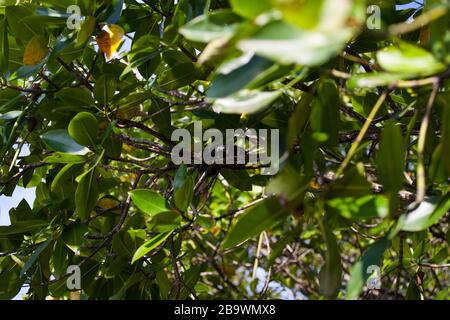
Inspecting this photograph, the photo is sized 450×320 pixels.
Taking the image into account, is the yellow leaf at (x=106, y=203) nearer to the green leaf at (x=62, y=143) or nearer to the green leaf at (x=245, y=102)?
the green leaf at (x=62, y=143)

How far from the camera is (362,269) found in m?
0.71

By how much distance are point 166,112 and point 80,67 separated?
288 millimetres

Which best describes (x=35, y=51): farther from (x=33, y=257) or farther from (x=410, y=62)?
(x=410, y=62)

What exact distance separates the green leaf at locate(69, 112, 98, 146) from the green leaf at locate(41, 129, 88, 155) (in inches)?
0.9

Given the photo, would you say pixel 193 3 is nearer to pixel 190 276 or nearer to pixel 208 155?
pixel 208 155

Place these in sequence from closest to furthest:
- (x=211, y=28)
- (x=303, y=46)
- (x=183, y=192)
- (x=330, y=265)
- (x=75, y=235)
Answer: (x=303, y=46) < (x=211, y=28) < (x=330, y=265) < (x=183, y=192) < (x=75, y=235)

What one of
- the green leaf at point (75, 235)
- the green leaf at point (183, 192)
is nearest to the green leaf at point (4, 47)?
the green leaf at point (75, 235)

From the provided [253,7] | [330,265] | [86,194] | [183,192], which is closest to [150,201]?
[183,192]

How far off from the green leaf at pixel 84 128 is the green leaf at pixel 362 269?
567mm

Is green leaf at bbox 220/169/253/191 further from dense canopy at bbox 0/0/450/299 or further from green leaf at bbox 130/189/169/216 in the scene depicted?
green leaf at bbox 130/189/169/216

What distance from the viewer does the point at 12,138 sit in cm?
119

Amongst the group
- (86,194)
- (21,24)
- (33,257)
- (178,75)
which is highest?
(21,24)

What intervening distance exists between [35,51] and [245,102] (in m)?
0.68

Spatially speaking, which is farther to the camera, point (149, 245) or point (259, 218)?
point (149, 245)
